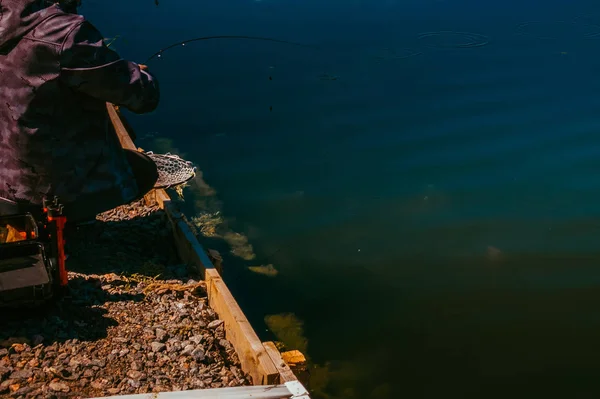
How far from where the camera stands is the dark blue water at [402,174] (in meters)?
5.73

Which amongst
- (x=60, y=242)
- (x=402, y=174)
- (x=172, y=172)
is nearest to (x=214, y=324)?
(x=60, y=242)

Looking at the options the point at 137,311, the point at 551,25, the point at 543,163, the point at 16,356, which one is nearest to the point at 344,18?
the point at 551,25

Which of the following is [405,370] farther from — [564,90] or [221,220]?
[564,90]

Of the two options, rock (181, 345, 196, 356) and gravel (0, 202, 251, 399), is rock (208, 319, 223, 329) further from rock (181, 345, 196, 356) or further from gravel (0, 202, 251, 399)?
rock (181, 345, 196, 356)

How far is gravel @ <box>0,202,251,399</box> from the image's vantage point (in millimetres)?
3703

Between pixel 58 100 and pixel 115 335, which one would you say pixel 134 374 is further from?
pixel 58 100

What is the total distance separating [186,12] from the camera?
463 inches

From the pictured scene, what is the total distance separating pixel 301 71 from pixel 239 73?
2.67ft

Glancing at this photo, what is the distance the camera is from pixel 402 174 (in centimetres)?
794

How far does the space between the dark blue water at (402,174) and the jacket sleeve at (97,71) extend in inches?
95.6

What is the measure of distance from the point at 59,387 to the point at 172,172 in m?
2.22

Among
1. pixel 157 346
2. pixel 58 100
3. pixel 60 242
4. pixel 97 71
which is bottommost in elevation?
pixel 157 346

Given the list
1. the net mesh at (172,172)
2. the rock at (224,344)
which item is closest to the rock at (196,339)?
the rock at (224,344)

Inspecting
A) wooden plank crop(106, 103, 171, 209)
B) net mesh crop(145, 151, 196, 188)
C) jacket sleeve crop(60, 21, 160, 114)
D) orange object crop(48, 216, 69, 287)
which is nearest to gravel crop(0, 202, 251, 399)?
orange object crop(48, 216, 69, 287)
